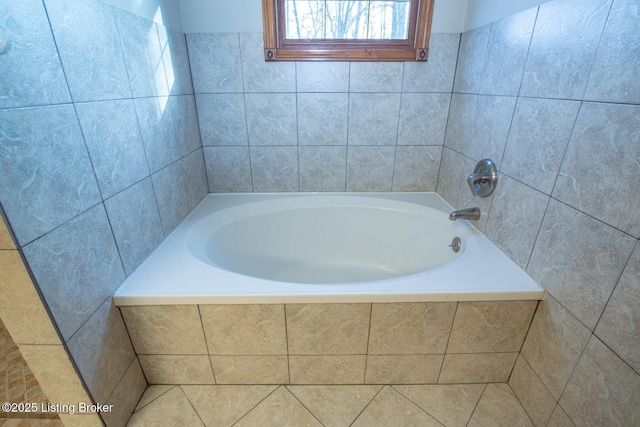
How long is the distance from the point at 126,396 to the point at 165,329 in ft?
0.94

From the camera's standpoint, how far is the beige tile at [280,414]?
1.09 meters

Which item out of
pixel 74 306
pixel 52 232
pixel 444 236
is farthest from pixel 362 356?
pixel 52 232

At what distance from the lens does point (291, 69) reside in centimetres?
161

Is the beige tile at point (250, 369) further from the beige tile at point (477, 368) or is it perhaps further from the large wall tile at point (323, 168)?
the large wall tile at point (323, 168)

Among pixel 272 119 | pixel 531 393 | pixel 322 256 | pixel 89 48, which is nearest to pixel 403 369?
pixel 531 393

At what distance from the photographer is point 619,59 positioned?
2.47ft

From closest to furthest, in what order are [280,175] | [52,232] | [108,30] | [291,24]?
[52,232] < [108,30] < [291,24] < [280,175]

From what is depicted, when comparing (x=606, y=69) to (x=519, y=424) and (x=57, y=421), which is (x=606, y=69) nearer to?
(x=519, y=424)

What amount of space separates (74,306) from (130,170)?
488mm

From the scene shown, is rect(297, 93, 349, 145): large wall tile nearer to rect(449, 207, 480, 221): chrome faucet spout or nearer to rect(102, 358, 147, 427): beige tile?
rect(449, 207, 480, 221): chrome faucet spout

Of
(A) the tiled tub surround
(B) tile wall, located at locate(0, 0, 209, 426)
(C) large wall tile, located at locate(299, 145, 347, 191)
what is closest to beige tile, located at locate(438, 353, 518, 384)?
(A) the tiled tub surround

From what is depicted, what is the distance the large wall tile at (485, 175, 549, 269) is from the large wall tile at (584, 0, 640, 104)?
0.35 m

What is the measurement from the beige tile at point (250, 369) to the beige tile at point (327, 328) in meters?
0.11

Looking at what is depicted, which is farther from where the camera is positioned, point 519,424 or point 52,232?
→ point 519,424
